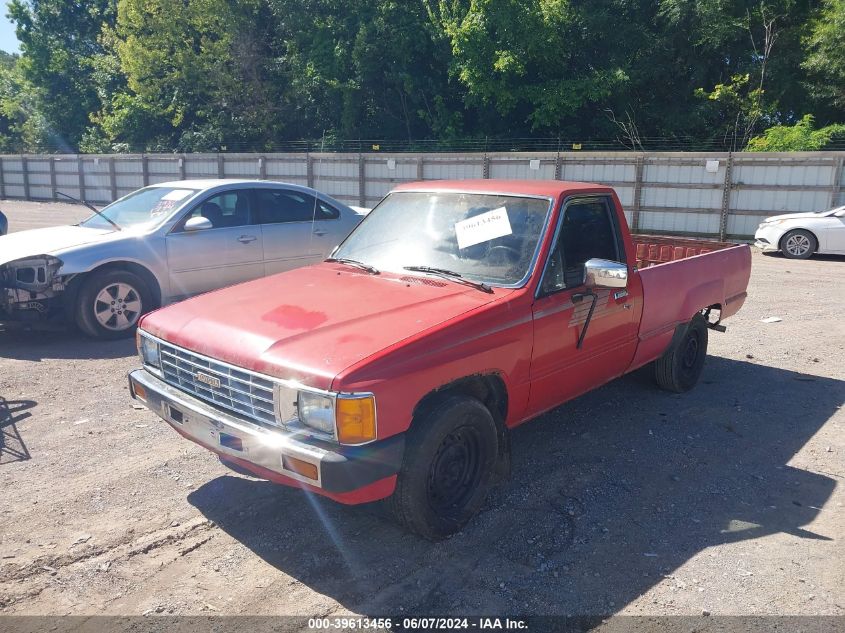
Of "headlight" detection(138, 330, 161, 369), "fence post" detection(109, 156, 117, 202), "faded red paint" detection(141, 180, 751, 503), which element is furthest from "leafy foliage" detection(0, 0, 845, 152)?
"headlight" detection(138, 330, 161, 369)

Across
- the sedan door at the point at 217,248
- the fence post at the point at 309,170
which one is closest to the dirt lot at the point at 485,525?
the sedan door at the point at 217,248

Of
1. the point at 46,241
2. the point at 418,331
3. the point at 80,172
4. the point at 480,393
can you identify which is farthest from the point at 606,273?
the point at 80,172

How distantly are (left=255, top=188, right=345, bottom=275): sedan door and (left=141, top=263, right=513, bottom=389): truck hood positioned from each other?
422cm

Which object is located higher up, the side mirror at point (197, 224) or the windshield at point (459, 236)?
the windshield at point (459, 236)

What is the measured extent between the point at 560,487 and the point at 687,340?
8.11 ft

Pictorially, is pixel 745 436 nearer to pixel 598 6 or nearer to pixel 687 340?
pixel 687 340

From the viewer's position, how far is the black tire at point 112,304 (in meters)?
7.38

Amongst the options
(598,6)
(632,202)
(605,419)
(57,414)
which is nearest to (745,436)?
(605,419)

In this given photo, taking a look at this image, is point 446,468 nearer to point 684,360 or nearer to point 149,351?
point 149,351

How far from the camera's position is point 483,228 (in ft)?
14.8

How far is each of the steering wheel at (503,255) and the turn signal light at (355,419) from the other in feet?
4.97

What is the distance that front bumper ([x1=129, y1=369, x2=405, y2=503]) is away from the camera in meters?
3.18

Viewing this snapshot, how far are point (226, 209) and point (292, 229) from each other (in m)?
0.87

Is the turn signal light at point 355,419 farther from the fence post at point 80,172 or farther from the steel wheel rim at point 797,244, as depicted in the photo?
the fence post at point 80,172
